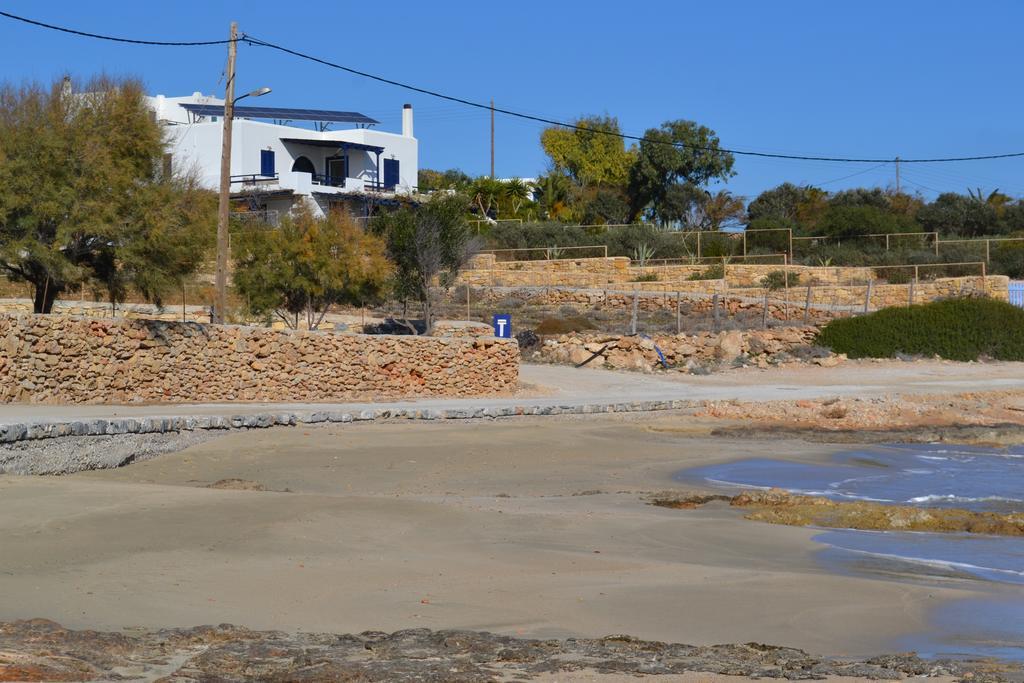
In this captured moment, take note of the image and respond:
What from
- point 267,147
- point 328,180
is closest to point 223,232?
point 267,147

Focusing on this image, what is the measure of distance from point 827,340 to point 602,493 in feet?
82.4

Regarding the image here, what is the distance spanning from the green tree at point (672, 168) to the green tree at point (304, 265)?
133 ft

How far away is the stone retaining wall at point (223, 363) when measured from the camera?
819 inches

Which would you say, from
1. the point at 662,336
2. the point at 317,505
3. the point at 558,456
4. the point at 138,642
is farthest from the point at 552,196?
the point at 138,642

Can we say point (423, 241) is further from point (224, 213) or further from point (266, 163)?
point (266, 163)

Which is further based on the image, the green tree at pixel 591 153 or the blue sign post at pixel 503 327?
the green tree at pixel 591 153

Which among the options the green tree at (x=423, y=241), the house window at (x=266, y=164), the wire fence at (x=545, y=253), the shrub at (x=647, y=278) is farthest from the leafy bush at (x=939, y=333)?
the house window at (x=266, y=164)

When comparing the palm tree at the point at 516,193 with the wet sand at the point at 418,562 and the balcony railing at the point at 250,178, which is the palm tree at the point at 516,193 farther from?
the wet sand at the point at 418,562

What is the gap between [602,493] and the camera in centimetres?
1562

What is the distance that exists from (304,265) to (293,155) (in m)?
31.5

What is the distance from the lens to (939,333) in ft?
126

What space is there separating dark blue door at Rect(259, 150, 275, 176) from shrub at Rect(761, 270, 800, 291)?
25.9 meters

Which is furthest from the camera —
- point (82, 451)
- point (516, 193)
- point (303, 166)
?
point (516, 193)

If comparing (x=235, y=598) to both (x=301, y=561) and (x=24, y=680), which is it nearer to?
(x=301, y=561)
